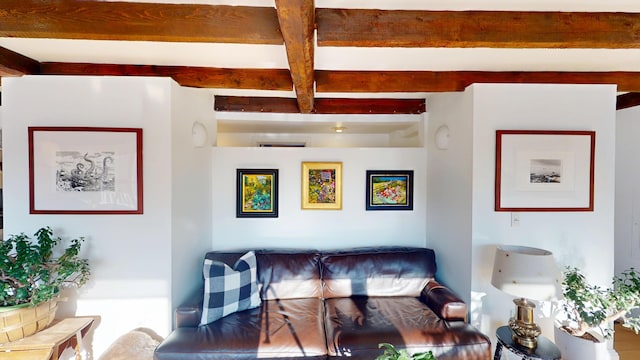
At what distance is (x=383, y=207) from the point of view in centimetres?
307

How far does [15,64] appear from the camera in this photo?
195 cm

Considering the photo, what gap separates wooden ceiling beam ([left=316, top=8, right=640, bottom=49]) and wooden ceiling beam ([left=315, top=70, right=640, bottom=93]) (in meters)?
0.79

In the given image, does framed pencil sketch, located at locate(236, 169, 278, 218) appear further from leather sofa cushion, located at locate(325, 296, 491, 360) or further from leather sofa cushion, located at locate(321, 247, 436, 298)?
leather sofa cushion, located at locate(325, 296, 491, 360)

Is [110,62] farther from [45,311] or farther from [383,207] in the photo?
[383,207]

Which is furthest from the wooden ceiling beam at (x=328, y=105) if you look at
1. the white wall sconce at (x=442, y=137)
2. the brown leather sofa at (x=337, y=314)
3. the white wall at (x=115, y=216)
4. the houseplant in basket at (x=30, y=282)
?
the houseplant in basket at (x=30, y=282)

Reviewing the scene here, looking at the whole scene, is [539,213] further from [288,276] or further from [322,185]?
[288,276]

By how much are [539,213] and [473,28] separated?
5.38ft

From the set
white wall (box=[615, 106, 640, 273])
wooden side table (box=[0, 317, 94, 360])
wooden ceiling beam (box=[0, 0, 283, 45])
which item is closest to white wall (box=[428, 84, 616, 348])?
white wall (box=[615, 106, 640, 273])

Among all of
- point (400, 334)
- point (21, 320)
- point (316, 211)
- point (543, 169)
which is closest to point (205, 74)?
point (316, 211)

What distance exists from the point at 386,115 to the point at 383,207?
1045 millimetres

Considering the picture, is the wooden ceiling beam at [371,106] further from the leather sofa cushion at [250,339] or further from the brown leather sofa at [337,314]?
the leather sofa cushion at [250,339]

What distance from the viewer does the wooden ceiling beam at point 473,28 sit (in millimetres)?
1453

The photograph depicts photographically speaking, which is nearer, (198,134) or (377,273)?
(198,134)

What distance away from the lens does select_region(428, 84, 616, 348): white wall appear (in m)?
2.26
